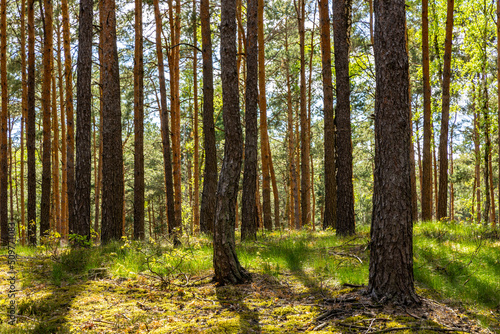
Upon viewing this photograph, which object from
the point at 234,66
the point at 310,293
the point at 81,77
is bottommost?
the point at 310,293

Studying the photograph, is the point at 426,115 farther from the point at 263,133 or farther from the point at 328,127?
the point at 263,133

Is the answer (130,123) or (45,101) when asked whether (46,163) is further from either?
(130,123)

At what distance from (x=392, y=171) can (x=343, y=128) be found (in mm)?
4630

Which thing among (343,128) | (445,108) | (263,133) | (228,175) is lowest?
(228,175)

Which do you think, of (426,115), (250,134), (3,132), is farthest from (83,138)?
(426,115)

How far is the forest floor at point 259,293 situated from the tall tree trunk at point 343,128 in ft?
5.28

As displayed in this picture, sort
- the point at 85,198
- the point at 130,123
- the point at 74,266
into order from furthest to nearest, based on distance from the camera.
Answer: the point at 130,123 → the point at 85,198 → the point at 74,266

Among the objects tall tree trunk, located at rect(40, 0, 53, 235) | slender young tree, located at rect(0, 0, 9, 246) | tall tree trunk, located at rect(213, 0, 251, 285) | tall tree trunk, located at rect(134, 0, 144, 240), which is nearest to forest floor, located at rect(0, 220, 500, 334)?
tall tree trunk, located at rect(213, 0, 251, 285)

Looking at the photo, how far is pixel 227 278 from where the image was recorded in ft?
16.1

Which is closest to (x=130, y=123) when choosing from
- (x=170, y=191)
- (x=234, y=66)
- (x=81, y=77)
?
(x=170, y=191)

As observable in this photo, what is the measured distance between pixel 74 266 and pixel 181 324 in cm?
309

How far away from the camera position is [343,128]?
8.57 meters

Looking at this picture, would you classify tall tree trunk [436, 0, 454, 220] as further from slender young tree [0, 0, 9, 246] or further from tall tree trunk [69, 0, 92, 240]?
slender young tree [0, 0, 9, 246]

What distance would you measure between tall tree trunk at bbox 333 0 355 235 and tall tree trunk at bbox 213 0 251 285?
160 inches
